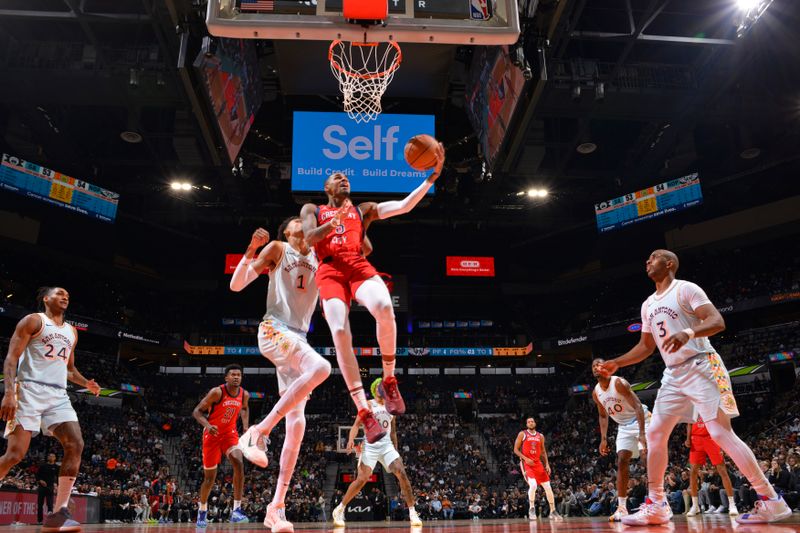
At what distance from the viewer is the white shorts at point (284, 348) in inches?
202

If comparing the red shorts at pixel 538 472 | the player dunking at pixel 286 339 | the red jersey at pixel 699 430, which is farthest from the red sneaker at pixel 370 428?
the red shorts at pixel 538 472

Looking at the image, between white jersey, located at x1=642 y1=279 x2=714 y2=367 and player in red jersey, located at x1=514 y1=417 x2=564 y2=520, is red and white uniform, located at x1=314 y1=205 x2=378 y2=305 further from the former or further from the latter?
player in red jersey, located at x1=514 y1=417 x2=564 y2=520

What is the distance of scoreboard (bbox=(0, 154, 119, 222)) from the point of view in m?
21.1

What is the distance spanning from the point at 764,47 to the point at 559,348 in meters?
21.9

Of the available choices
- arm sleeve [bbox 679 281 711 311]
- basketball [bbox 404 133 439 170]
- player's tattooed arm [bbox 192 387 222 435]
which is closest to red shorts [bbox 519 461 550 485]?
player's tattooed arm [bbox 192 387 222 435]

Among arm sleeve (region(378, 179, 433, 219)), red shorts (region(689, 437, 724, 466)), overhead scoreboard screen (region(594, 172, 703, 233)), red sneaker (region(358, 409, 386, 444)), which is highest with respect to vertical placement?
overhead scoreboard screen (region(594, 172, 703, 233))

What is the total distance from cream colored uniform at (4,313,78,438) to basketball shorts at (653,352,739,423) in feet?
17.6

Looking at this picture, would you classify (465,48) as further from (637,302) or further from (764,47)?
(637,302)

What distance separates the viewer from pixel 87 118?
20.3m

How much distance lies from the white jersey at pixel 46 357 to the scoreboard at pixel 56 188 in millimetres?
18258

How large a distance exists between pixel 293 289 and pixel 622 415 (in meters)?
6.58

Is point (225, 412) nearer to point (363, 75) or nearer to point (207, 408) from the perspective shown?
point (207, 408)

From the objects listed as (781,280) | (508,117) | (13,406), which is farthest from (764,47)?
(13,406)

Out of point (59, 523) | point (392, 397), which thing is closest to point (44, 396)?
point (59, 523)
